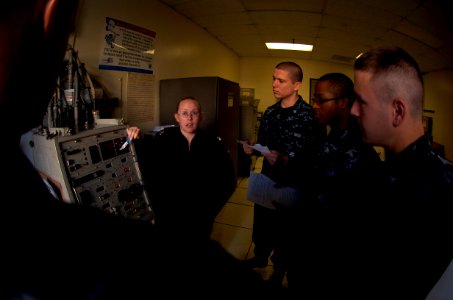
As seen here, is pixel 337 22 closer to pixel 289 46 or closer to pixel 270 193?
pixel 289 46

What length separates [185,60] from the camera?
3678 millimetres

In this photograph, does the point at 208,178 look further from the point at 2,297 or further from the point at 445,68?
the point at 445,68

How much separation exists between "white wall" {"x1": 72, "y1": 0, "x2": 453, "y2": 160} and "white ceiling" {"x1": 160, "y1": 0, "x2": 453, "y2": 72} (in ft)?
0.86

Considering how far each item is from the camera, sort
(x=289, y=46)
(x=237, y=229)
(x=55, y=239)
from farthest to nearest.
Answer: (x=289, y=46) < (x=237, y=229) < (x=55, y=239)

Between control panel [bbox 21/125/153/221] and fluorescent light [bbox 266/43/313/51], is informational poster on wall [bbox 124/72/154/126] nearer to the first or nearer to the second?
control panel [bbox 21/125/153/221]

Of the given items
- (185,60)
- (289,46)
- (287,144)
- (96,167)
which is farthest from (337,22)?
(96,167)

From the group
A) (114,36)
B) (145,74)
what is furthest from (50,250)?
(145,74)

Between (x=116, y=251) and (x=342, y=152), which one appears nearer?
(x=116, y=251)

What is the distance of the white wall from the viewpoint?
2.15 meters

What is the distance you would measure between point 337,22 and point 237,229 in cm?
346

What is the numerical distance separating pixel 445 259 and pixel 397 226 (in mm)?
133

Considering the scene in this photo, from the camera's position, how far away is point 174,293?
268mm

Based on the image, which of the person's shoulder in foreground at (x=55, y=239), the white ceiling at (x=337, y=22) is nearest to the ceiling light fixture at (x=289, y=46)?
the white ceiling at (x=337, y=22)

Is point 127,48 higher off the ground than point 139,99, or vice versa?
point 127,48
